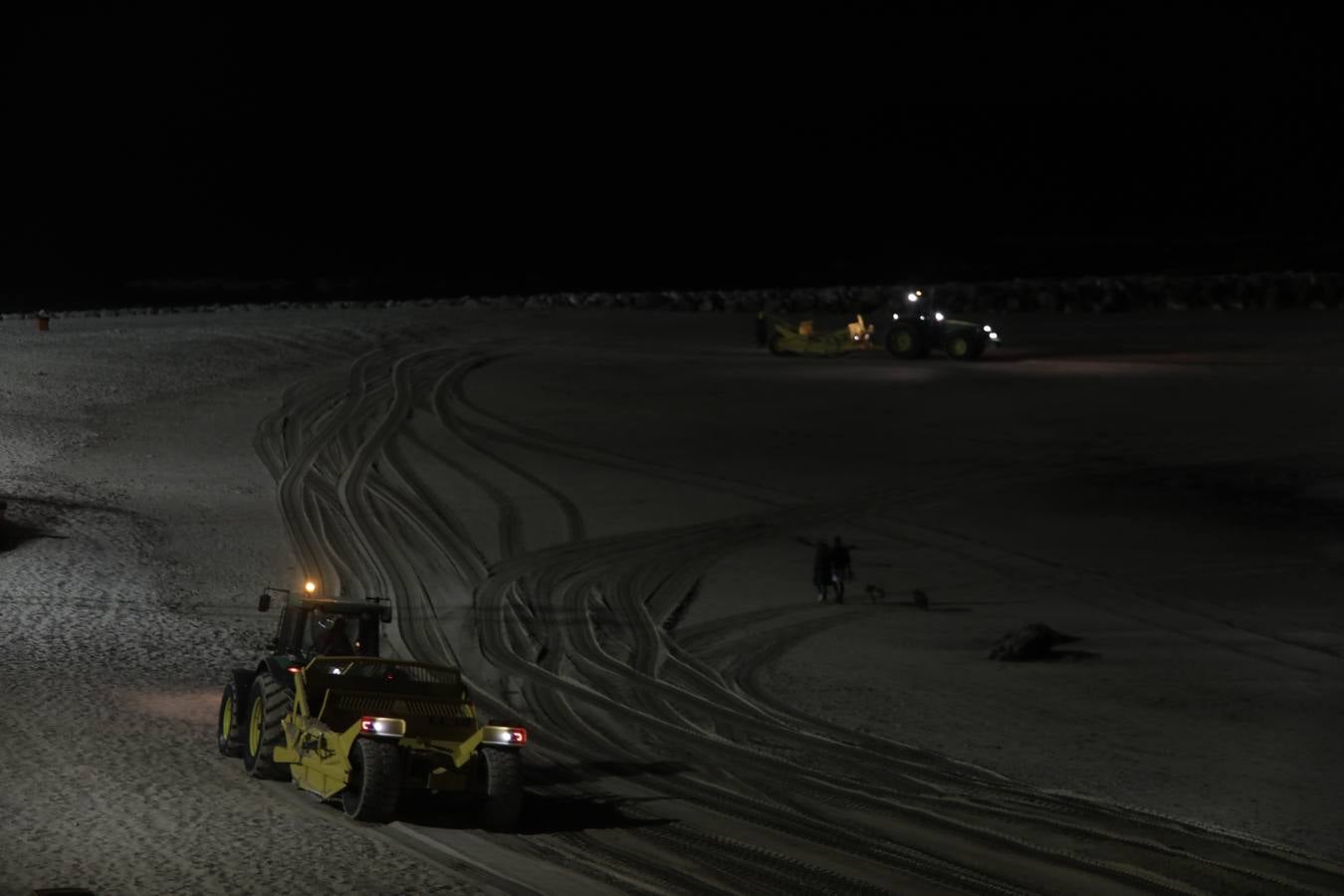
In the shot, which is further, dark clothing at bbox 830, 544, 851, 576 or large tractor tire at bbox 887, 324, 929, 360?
large tractor tire at bbox 887, 324, 929, 360

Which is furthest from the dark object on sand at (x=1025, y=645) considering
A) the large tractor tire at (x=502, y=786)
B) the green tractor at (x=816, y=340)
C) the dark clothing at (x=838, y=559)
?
the green tractor at (x=816, y=340)

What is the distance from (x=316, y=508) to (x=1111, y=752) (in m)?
13.1

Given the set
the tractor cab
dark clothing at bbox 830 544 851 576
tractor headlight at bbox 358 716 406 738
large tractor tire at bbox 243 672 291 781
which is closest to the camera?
tractor headlight at bbox 358 716 406 738

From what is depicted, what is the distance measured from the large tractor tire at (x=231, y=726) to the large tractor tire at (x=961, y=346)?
97.1 feet

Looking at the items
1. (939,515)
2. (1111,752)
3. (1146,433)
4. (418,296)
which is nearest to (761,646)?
(1111,752)

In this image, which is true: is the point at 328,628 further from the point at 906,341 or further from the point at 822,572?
the point at 906,341

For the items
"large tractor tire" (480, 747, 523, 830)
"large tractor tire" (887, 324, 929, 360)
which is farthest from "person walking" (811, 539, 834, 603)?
"large tractor tire" (887, 324, 929, 360)

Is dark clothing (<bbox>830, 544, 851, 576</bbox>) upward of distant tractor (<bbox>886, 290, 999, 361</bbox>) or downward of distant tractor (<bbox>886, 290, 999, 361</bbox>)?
downward

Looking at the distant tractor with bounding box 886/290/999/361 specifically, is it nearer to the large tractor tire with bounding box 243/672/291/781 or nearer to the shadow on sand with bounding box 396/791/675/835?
the shadow on sand with bounding box 396/791/675/835

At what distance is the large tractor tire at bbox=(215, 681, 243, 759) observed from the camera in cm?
1277

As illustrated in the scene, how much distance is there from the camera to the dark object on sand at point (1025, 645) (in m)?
17.1

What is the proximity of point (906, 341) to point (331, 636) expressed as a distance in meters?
29.4

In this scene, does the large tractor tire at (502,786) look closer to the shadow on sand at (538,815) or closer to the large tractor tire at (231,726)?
the shadow on sand at (538,815)

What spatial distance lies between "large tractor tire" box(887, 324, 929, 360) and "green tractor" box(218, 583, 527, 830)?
2913 cm
